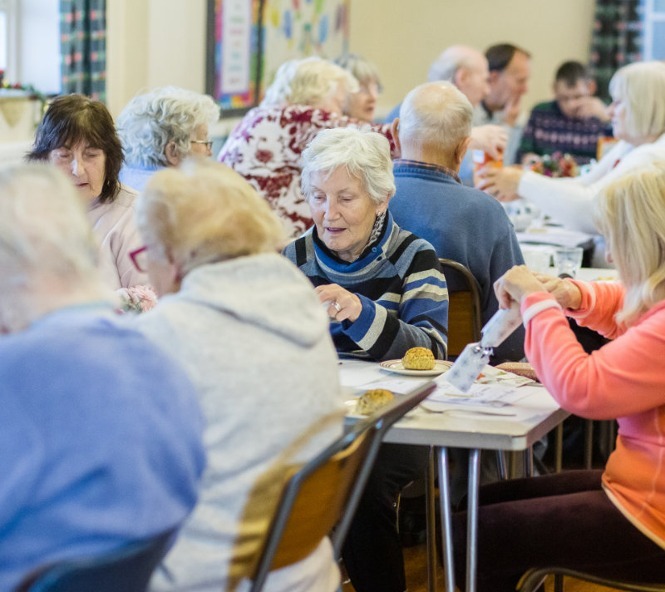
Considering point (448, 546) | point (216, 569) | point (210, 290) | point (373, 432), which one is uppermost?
point (210, 290)

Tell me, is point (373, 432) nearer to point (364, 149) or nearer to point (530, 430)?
point (530, 430)

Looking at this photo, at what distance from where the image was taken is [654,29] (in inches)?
348

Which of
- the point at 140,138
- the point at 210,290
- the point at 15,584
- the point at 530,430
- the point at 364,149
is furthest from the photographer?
the point at 140,138

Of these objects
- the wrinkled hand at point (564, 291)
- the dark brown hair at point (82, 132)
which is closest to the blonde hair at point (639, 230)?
the wrinkled hand at point (564, 291)

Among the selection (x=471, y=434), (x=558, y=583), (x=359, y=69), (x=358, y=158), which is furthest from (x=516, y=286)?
(x=359, y=69)

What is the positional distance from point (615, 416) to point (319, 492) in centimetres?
81

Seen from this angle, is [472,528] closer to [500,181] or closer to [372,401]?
[372,401]

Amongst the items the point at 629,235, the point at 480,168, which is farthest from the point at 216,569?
the point at 480,168

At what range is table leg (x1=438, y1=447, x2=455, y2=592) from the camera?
2318 mm

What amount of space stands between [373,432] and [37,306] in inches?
21.7

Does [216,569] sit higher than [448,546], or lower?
higher

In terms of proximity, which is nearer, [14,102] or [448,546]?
[448,546]

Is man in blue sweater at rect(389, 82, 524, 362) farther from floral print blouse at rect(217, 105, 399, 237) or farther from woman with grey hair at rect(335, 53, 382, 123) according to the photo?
woman with grey hair at rect(335, 53, 382, 123)

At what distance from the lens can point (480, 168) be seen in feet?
14.6
